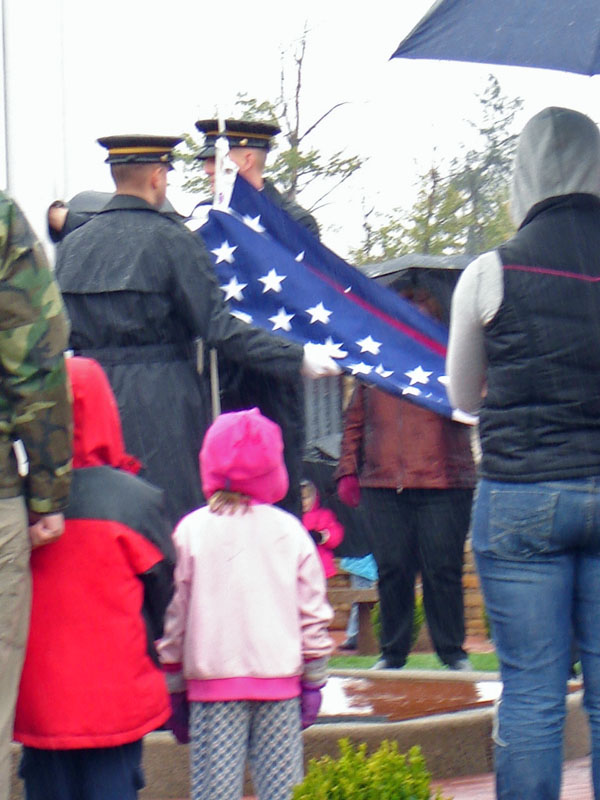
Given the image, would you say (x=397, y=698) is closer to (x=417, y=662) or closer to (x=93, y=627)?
(x=417, y=662)

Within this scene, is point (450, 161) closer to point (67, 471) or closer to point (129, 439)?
point (129, 439)

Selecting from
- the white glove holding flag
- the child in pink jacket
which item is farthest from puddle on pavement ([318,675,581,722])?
the white glove holding flag

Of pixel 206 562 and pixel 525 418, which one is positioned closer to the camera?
pixel 525 418

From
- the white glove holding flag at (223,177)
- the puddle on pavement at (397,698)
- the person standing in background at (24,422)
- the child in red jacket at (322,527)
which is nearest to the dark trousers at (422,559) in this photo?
the puddle on pavement at (397,698)

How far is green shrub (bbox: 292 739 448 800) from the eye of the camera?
3.04m

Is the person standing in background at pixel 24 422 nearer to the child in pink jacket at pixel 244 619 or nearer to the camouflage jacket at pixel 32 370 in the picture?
the camouflage jacket at pixel 32 370

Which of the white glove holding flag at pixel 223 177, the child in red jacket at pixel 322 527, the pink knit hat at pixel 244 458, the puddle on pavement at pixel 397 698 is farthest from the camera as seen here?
the child in red jacket at pixel 322 527

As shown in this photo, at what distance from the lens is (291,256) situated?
6129 millimetres

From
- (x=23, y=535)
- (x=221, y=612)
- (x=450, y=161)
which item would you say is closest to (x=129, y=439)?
(x=221, y=612)

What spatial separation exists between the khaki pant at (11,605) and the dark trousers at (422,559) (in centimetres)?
358

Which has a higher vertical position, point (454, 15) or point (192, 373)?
point (454, 15)

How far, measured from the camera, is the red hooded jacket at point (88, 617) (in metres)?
3.62

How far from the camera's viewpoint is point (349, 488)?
7145 millimetres

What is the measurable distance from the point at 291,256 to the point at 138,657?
9.04 ft
